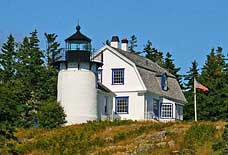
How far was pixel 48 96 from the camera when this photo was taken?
5962 cm

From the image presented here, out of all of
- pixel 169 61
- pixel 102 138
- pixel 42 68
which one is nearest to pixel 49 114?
pixel 102 138

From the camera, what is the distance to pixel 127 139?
3834cm

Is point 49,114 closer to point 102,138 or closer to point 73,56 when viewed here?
point 73,56

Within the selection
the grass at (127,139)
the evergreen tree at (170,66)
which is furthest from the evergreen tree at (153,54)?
the grass at (127,139)

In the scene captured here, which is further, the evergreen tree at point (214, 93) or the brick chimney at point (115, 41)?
the evergreen tree at point (214, 93)

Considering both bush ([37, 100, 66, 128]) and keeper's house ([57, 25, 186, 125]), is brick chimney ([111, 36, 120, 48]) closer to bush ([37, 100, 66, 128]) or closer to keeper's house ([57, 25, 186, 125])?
keeper's house ([57, 25, 186, 125])

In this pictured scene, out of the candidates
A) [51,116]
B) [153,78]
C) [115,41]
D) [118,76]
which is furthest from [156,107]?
[51,116]

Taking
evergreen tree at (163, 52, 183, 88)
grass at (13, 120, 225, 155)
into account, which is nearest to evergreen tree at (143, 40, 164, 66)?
evergreen tree at (163, 52, 183, 88)

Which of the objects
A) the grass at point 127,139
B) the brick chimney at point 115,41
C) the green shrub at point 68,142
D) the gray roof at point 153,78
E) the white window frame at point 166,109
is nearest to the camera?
the grass at point 127,139

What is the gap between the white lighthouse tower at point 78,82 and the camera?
4919 centimetres

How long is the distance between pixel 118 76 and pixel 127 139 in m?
16.6

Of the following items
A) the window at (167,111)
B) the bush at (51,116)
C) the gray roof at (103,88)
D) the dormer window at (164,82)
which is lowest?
the bush at (51,116)

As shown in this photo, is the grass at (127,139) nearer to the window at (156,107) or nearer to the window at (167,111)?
the window at (156,107)

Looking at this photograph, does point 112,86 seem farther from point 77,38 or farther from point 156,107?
point 77,38
